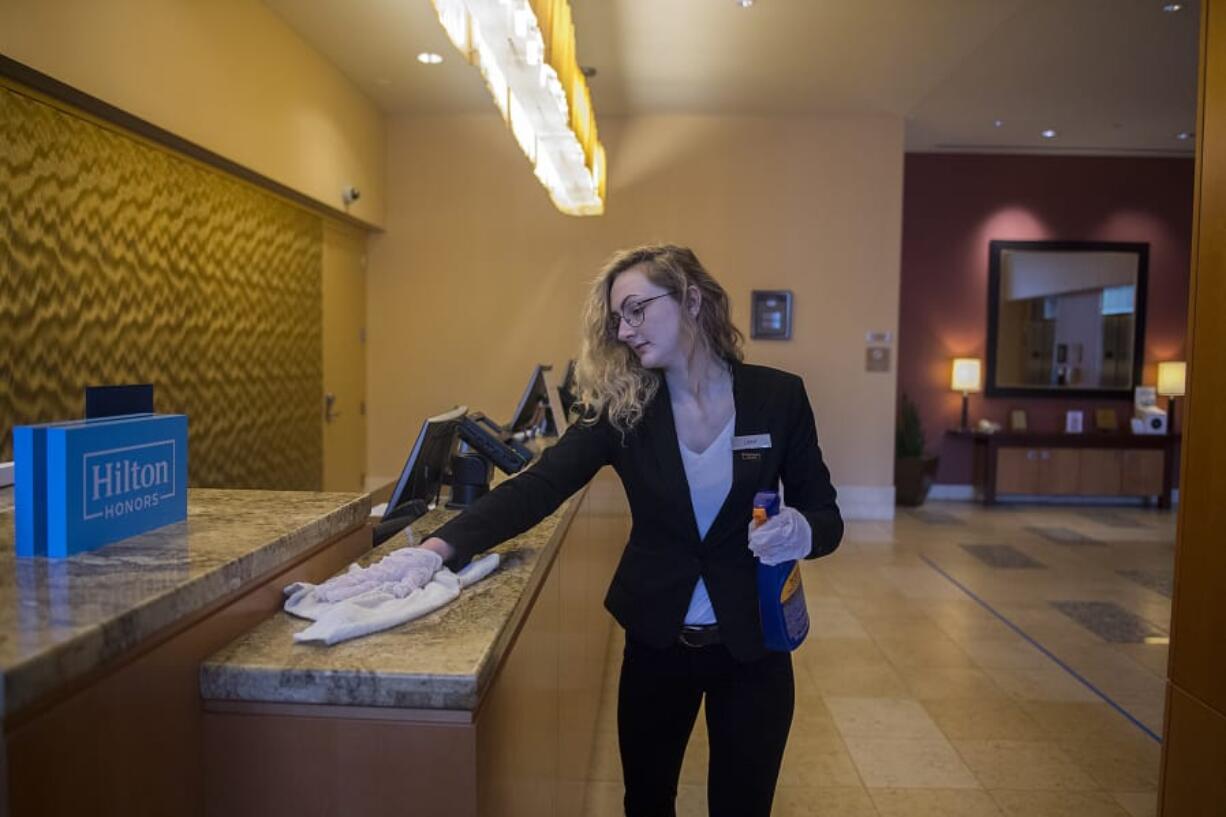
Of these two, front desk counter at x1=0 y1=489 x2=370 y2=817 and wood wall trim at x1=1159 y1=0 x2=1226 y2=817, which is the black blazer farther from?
wood wall trim at x1=1159 y1=0 x2=1226 y2=817

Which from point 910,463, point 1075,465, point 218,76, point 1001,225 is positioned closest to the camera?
point 218,76

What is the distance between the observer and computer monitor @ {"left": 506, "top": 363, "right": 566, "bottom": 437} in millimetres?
4228

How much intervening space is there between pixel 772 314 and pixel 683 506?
248 inches

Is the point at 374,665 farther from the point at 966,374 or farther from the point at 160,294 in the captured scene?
the point at 966,374

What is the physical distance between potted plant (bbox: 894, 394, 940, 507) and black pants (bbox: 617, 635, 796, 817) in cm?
727

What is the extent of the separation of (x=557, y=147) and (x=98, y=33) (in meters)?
2.21

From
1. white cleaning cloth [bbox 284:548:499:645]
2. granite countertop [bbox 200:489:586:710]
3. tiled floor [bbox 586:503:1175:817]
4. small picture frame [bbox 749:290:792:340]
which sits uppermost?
small picture frame [bbox 749:290:792:340]

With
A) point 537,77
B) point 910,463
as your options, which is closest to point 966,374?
point 910,463

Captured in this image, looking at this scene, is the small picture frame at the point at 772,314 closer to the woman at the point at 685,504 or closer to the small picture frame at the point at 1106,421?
the small picture frame at the point at 1106,421

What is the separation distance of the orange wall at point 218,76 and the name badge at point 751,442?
3110mm

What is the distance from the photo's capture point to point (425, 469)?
90.7 inches

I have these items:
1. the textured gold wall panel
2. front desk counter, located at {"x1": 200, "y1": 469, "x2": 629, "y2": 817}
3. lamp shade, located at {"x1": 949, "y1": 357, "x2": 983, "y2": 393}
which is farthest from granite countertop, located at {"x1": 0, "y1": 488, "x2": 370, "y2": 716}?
lamp shade, located at {"x1": 949, "y1": 357, "x2": 983, "y2": 393}

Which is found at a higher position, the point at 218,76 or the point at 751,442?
the point at 218,76

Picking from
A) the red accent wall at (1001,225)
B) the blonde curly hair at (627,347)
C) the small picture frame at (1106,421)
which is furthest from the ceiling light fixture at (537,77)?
the small picture frame at (1106,421)
